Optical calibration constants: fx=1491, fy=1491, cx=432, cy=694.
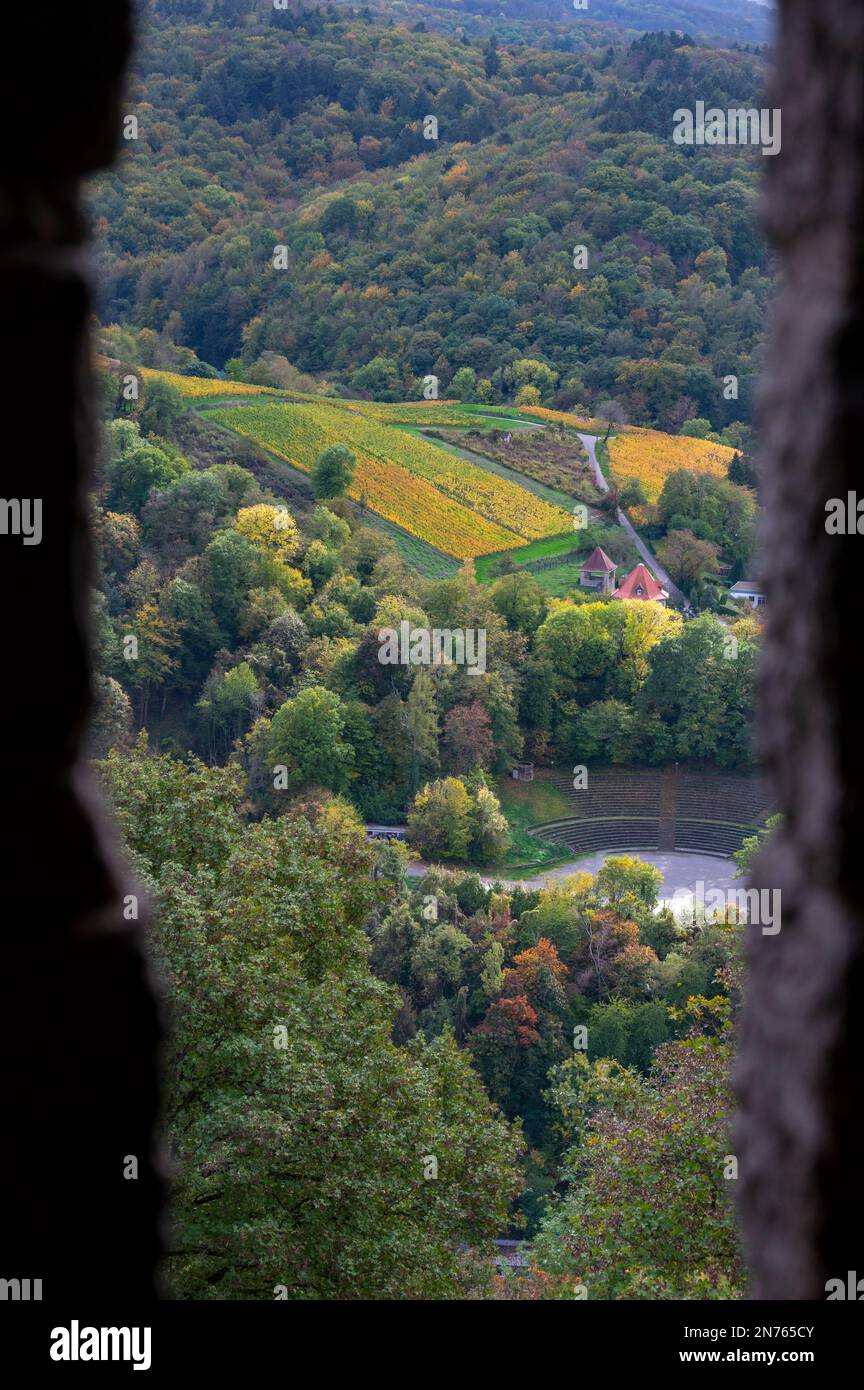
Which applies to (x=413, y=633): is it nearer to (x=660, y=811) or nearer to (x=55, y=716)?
(x=660, y=811)

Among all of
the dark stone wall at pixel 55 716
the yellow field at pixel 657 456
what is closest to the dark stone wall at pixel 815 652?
the dark stone wall at pixel 55 716

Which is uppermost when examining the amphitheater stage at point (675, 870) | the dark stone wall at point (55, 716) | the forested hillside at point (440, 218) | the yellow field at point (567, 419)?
the forested hillside at point (440, 218)

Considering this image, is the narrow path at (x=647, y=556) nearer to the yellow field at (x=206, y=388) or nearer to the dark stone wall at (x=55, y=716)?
the yellow field at (x=206, y=388)

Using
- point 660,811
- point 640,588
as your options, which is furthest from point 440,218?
point 660,811

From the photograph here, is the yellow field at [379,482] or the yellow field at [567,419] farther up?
the yellow field at [567,419]

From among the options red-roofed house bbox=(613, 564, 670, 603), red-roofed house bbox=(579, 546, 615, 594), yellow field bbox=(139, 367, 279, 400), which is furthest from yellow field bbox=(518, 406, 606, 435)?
red-roofed house bbox=(613, 564, 670, 603)

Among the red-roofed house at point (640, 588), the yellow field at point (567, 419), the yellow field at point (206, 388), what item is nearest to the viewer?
the red-roofed house at point (640, 588)

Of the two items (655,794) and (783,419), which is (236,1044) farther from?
(655,794)
